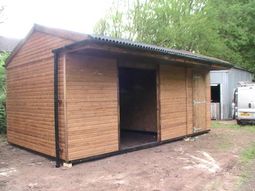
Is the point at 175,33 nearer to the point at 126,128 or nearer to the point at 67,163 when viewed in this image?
the point at 126,128

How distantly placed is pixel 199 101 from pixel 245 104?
382 cm

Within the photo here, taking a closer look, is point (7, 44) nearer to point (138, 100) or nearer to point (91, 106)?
point (138, 100)

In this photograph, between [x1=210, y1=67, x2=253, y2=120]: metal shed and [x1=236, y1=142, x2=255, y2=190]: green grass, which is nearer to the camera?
[x1=236, y1=142, x2=255, y2=190]: green grass

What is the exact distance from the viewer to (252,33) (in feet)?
77.6

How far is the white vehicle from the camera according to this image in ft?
46.4

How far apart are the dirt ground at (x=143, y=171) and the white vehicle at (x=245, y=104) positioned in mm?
5299

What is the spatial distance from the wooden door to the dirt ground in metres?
2.18

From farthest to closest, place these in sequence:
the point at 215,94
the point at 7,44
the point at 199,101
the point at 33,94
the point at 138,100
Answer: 1. the point at 7,44
2. the point at 215,94
3. the point at 138,100
4. the point at 199,101
5. the point at 33,94

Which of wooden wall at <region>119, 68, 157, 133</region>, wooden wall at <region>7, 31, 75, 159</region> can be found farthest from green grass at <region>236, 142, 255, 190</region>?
wooden wall at <region>7, 31, 75, 159</region>

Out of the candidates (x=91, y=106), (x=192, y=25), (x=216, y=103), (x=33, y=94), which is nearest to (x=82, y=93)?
(x=91, y=106)

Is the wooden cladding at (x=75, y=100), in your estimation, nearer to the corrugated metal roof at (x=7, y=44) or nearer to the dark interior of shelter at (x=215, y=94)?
the dark interior of shelter at (x=215, y=94)

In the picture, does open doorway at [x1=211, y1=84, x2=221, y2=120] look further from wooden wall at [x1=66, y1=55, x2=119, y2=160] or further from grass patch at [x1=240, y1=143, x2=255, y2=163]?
wooden wall at [x1=66, y1=55, x2=119, y2=160]

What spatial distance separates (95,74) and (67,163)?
2.27 metres

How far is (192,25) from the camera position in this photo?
21.7m
